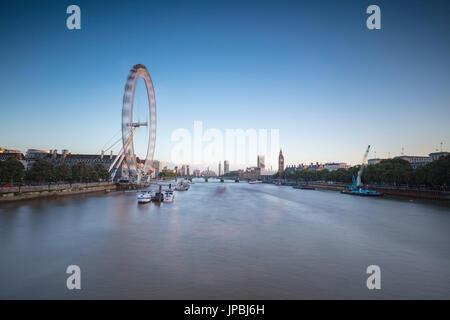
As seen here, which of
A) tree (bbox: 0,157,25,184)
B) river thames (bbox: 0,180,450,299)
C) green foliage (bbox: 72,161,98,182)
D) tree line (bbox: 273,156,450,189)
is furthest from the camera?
green foliage (bbox: 72,161,98,182)

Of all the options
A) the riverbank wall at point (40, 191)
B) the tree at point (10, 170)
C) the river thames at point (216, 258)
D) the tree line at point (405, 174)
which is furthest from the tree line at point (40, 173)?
the tree line at point (405, 174)

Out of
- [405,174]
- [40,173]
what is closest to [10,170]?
[40,173]

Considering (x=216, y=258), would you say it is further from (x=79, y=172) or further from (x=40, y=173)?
(x=79, y=172)

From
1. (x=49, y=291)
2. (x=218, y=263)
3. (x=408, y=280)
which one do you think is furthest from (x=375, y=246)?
(x=49, y=291)

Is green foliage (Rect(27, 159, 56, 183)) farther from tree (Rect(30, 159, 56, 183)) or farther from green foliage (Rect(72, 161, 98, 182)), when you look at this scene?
green foliage (Rect(72, 161, 98, 182))

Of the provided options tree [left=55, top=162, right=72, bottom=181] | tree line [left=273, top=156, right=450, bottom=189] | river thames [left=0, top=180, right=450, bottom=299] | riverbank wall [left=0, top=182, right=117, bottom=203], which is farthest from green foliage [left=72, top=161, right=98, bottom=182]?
tree line [left=273, top=156, right=450, bottom=189]
